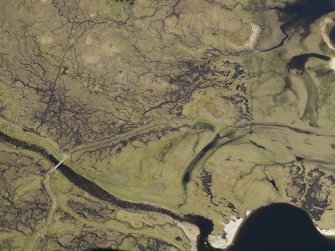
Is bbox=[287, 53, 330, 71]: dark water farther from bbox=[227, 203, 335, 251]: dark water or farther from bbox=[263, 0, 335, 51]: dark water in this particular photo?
bbox=[227, 203, 335, 251]: dark water

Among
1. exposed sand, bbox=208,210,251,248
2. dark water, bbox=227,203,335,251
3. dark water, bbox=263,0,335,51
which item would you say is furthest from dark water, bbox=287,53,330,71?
exposed sand, bbox=208,210,251,248

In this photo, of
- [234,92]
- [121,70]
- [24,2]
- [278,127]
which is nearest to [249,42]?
[234,92]

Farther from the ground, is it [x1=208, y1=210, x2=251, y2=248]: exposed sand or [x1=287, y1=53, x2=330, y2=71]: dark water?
[x1=287, y1=53, x2=330, y2=71]: dark water

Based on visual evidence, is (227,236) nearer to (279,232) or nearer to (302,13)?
(279,232)

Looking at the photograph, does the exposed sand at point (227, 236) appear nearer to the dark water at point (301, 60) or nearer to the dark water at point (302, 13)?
the dark water at point (301, 60)

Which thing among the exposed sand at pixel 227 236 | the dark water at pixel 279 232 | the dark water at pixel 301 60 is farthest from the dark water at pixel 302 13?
the exposed sand at pixel 227 236

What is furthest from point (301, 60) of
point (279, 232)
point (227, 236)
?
point (227, 236)

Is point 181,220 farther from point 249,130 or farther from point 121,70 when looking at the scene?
point 121,70

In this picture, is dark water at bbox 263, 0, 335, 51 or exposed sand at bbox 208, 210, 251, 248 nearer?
exposed sand at bbox 208, 210, 251, 248
